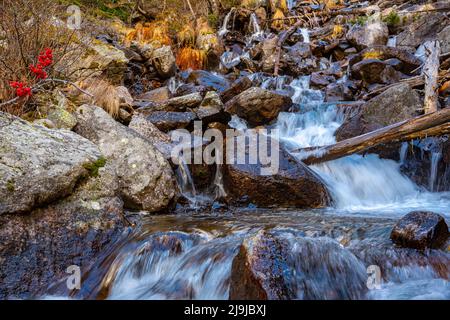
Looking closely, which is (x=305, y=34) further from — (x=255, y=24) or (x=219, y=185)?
(x=219, y=185)

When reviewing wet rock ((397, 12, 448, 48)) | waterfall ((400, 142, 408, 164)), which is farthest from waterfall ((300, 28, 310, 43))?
waterfall ((400, 142, 408, 164))

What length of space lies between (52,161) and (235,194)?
8.13ft

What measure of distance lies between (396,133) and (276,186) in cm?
189

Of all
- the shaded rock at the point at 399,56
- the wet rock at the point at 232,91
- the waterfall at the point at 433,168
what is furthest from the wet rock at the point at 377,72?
the waterfall at the point at 433,168

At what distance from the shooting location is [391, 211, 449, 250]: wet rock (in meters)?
3.25

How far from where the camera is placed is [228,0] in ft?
53.9

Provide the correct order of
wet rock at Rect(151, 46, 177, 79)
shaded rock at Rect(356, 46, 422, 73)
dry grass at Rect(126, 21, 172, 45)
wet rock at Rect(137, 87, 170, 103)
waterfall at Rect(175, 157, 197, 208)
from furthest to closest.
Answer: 1. dry grass at Rect(126, 21, 172, 45)
2. wet rock at Rect(151, 46, 177, 79)
3. shaded rock at Rect(356, 46, 422, 73)
4. wet rock at Rect(137, 87, 170, 103)
5. waterfall at Rect(175, 157, 197, 208)

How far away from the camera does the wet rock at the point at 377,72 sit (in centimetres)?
918

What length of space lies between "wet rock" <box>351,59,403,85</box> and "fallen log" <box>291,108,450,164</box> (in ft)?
14.0

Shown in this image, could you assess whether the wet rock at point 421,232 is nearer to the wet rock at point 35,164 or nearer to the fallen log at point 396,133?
the fallen log at point 396,133

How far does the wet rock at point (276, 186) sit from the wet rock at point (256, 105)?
2.98m

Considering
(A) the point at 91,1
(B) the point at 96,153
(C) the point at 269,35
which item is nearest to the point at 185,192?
(B) the point at 96,153

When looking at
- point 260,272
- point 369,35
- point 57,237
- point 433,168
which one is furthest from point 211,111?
point 369,35

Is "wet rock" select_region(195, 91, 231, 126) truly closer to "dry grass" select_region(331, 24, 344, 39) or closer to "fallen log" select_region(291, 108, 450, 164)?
"fallen log" select_region(291, 108, 450, 164)
